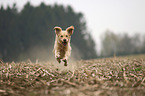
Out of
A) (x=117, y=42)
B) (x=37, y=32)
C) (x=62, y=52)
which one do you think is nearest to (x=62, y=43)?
(x=62, y=52)

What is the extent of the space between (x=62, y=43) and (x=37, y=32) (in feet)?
70.8

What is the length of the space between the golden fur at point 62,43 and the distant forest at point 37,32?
923 cm

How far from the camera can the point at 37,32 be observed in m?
25.8

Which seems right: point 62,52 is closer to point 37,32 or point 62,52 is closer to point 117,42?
point 37,32

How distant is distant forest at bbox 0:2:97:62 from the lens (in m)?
19.9

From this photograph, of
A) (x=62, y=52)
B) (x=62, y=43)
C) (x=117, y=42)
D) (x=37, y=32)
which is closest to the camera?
(x=62, y=43)

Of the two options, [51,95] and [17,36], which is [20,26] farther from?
[51,95]

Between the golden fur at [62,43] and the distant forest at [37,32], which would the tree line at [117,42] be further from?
the golden fur at [62,43]

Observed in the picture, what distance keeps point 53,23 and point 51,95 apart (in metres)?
27.3

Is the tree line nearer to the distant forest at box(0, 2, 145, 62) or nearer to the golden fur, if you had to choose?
the distant forest at box(0, 2, 145, 62)

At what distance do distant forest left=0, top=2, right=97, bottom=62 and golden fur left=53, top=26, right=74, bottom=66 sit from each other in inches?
451

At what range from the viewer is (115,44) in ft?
142

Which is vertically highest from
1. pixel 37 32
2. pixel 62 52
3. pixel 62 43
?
pixel 37 32

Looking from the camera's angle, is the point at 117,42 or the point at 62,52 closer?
the point at 62,52
